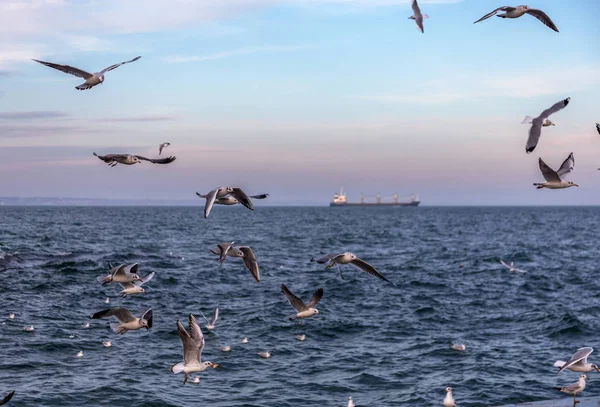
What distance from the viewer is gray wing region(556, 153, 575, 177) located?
1367 cm

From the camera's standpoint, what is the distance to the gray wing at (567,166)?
1367cm

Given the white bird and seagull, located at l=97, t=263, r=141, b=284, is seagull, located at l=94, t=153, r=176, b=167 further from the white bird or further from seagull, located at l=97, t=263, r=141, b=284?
the white bird

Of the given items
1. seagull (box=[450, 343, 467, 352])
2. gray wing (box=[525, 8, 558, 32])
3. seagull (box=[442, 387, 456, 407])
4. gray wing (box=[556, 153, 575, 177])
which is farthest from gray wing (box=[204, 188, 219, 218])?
seagull (box=[450, 343, 467, 352])

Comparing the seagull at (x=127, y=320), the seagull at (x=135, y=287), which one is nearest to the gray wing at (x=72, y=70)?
the seagull at (x=135, y=287)

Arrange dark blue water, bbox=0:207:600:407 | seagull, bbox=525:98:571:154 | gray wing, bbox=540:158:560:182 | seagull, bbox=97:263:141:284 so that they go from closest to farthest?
seagull, bbox=525:98:571:154
gray wing, bbox=540:158:560:182
seagull, bbox=97:263:141:284
dark blue water, bbox=0:207:600:407

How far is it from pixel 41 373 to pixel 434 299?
19318 mm

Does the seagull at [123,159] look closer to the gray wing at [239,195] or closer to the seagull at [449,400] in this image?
the gray wing at [239,195]

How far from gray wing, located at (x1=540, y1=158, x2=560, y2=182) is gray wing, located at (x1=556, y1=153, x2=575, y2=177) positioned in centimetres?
48

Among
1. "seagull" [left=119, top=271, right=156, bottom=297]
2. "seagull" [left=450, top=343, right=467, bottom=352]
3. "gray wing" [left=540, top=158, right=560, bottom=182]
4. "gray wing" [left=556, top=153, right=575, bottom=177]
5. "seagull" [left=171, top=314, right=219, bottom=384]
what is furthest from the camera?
"seagull" [left=450, top=343, right=467, bottom=352]

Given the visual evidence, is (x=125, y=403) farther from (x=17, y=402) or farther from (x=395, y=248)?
(x=395, y=248)

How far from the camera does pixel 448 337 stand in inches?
1002

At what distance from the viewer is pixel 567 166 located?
13938 mm

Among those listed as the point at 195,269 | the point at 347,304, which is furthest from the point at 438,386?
the point at 195,269

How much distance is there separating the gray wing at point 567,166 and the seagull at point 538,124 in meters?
1.49
